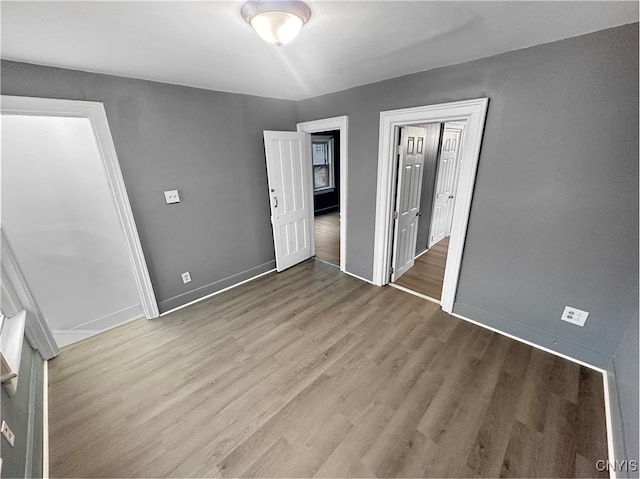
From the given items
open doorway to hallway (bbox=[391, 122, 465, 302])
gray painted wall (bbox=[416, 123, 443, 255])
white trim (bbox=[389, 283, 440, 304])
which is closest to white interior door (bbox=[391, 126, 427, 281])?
open doorway to hallway (bbox=[391, 122, 465, 302])

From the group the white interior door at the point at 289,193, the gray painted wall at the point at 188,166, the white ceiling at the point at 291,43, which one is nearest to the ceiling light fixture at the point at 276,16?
the white ceiling at the point at 291,43

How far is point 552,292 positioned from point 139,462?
3.04 meters

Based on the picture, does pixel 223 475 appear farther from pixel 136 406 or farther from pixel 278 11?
pixel 278 11

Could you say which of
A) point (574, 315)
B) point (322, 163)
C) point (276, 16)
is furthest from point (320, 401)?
point (322, 163)

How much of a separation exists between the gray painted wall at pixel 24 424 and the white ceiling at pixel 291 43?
6.48ft

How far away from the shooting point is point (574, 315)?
187 cm

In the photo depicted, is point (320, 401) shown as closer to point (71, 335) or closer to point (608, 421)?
point (608, 421)

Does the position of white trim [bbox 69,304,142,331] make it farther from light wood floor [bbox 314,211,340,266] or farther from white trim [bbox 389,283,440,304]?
white trim [bbox 389,283,440,304]

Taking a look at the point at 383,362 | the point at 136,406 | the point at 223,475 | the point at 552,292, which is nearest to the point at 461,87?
the point at 552,292

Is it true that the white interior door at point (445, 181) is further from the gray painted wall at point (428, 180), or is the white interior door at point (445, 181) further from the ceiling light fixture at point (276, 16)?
the ceiling light fixture at point (276, 16)

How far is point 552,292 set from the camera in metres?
1.94

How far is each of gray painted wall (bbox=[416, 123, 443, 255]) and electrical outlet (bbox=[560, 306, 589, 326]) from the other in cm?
198

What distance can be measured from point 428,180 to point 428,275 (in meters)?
1.37

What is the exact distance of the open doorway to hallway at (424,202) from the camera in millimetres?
2871
